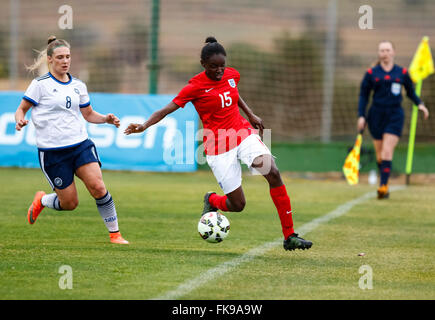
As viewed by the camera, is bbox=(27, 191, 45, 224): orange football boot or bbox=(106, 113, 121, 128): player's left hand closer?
bbox=(106, 113, 121, 128): player's left hand

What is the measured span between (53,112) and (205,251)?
2010 mm

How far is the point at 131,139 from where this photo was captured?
16.4 m

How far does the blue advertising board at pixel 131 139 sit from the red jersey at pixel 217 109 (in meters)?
8.53

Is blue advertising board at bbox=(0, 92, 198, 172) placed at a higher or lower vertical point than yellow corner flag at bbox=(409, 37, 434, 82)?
lower

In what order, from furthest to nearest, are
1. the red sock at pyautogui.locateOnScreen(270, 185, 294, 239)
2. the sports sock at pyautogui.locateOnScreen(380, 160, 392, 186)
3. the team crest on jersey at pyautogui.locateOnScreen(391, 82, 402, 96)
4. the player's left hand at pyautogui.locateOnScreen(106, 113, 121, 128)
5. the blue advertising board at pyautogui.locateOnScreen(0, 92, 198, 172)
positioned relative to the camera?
the blue advertising board at pyautogui.locateOnScreen(0, 92, 198, 172) → the team crest on jersey at pyautogui.locateOnScreen(391, 82, 402, 96) → the sports sock at pyautogui.locateOnScreen(380, 160, 392, 186) → the player's left hand at pyautogui.locateOnScreen(106, 113, 121, 128) → the red sock at pyautogui.locateOnScreen(270, 185, 294, 239)

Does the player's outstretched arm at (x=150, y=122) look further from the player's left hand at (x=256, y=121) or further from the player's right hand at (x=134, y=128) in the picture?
the player's left hand at (x=256, y=121)

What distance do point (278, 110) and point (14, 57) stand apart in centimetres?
673

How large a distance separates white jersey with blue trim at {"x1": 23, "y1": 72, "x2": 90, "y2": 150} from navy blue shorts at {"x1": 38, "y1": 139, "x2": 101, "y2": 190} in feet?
0.21

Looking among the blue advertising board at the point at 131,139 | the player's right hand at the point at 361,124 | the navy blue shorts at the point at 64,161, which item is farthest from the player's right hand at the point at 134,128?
the blue advertising board at the point at 131,139

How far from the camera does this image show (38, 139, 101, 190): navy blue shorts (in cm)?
759

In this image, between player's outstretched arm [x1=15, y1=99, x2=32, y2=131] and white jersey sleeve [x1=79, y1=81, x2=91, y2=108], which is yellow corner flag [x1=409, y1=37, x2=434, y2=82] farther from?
player's outstretched arm [x1=15, y1=99, x2=32, y2=131]

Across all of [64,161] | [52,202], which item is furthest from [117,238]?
[64,161]

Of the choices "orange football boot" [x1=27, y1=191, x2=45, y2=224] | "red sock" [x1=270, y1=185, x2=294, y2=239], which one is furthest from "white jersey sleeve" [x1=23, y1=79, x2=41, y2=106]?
"red sock" [x1=270, y1=185, x2=294, y2=239]

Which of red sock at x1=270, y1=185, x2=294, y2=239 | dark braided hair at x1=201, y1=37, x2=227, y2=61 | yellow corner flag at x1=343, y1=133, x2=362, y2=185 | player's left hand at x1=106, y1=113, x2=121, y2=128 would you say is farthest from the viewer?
yellow corner flag at x1=343, y1=133, x2=362, y2=185
